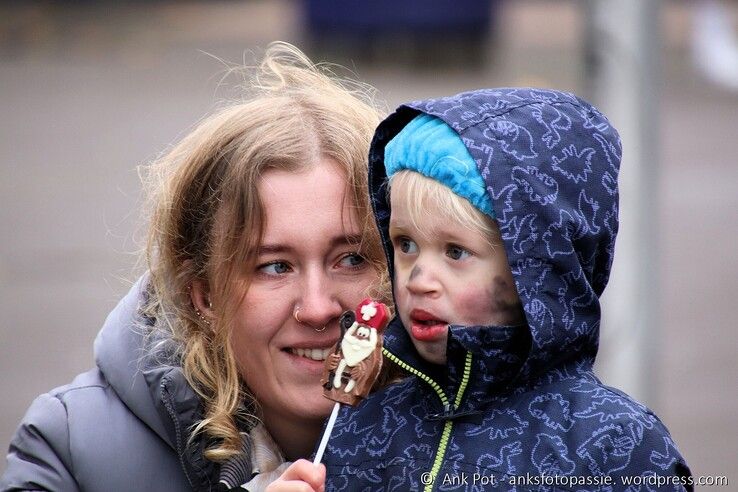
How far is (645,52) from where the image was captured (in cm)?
465

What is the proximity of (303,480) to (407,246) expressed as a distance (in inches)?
19.6

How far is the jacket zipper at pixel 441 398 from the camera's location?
2340 millimetres

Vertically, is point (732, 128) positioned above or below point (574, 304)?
below

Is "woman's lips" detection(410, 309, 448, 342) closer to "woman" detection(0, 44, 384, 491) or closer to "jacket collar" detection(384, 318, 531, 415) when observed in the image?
"jacket collar" detection(384, 318, 531, 415)

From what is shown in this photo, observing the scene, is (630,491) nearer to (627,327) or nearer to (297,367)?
(297,367)

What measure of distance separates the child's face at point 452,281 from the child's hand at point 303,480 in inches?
12.9

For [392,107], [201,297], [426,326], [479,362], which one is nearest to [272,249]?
[201,297]

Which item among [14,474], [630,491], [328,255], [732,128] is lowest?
[732,128]

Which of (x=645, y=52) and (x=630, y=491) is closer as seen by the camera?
(x=630, y=491)

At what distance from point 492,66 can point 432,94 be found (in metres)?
1.82

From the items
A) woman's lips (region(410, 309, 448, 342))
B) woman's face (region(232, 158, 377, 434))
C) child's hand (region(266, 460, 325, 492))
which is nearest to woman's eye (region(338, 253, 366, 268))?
woman's face (region(232, 158, 377, 434))

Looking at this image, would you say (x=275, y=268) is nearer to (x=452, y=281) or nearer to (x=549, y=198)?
(x=452, y=281)

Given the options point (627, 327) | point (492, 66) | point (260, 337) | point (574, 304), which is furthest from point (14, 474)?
point (492, 66)

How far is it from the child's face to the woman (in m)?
0.36
